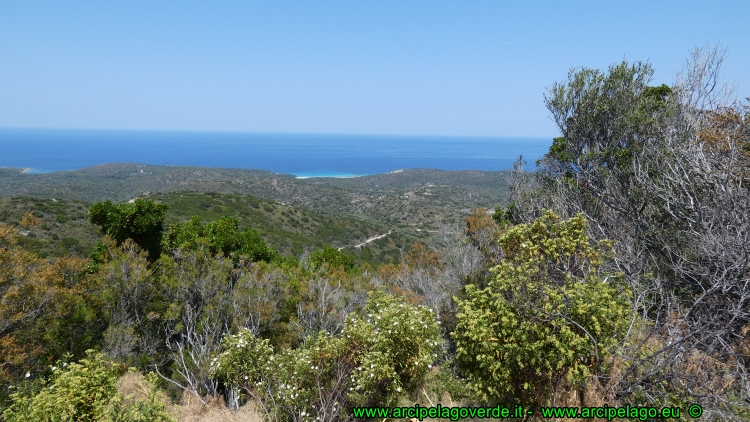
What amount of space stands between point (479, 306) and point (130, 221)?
1139 cm

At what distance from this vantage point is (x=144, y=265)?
1059 cm

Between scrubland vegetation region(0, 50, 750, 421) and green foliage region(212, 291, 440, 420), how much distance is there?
40mm

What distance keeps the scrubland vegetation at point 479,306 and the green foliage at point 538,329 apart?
0.04 m

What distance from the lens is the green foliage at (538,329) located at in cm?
520

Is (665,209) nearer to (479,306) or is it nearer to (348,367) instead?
(479,306)

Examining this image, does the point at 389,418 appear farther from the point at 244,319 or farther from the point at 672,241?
the point at 672,241

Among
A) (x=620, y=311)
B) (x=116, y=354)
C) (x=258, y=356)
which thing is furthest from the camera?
(x=116, y=354)

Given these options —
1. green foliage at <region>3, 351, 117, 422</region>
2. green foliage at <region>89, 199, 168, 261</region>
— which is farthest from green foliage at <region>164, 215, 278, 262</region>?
green foliage at <region>3, 351, 117, 422</region>

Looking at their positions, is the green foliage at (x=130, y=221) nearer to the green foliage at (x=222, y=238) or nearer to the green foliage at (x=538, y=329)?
the green foliage at (x=222, y=238)

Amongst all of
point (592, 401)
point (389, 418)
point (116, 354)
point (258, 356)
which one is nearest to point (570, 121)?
point (592, 401)

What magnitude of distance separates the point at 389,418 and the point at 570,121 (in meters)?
10.3

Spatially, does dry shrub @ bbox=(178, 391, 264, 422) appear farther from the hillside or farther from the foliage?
the hillside

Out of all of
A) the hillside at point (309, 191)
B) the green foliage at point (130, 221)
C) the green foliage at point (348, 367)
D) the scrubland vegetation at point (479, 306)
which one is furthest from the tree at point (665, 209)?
the hillside at point (309, 191)

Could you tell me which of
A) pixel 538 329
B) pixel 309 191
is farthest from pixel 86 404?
pixel 309 191
